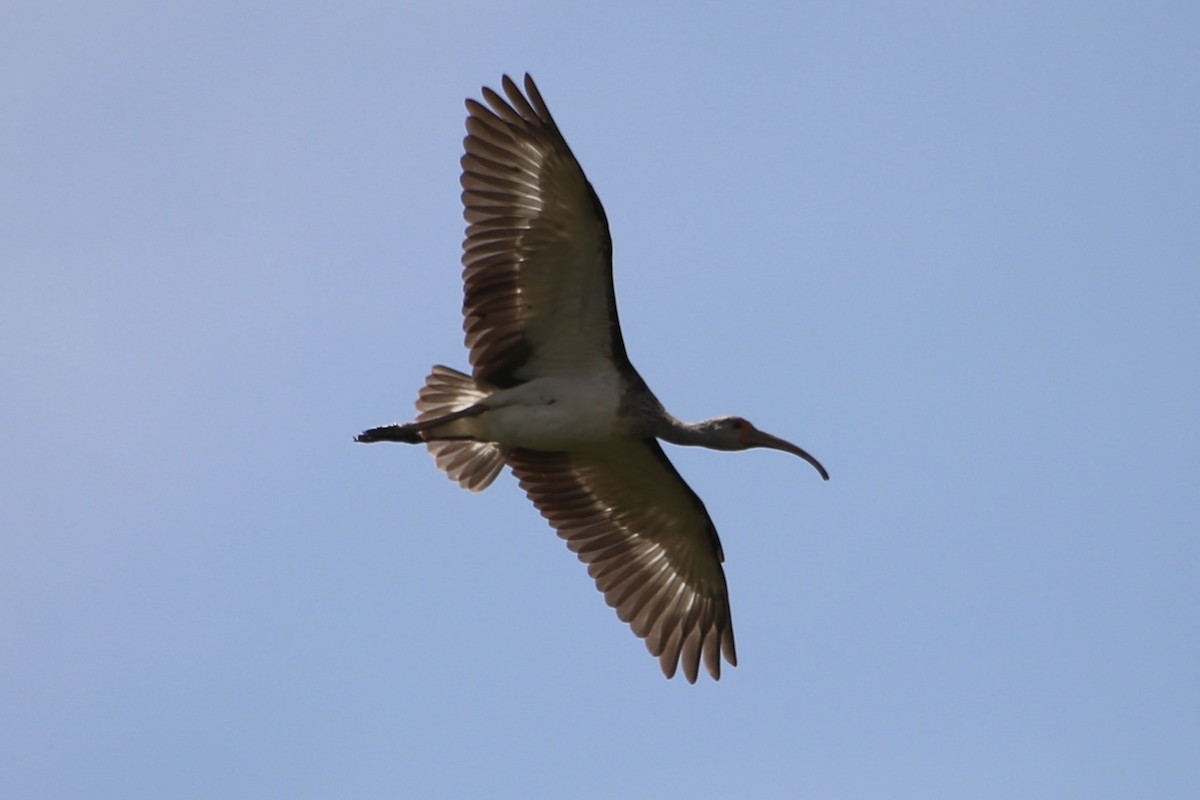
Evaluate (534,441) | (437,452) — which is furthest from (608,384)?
(437,452)

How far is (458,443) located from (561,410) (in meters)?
1.70

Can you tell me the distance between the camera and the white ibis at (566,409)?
59.3 ft

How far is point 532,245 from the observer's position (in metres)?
18.1

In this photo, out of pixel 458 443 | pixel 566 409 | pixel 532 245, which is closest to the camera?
pixel 532 245

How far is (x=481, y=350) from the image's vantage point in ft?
61.5

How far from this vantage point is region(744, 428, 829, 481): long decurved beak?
19.3 m

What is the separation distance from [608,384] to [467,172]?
244 centimetres

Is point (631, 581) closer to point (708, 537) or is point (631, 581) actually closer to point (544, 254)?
point (708, 537)

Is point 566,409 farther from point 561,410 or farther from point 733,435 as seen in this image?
point 733,435

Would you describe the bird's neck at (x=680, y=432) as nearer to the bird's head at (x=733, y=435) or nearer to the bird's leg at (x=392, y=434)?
the bird's head at (x=733, y=435)

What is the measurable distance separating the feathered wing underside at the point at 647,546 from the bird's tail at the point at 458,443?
0.31 meters

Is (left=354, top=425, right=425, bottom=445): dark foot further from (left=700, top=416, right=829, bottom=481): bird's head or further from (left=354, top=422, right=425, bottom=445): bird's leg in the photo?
(left=700, top=416, right=829, bottom=481): bird's head

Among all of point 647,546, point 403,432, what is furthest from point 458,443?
point 647,546

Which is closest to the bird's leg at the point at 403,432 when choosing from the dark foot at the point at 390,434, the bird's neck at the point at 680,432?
the dark foot at the point at 390,434
